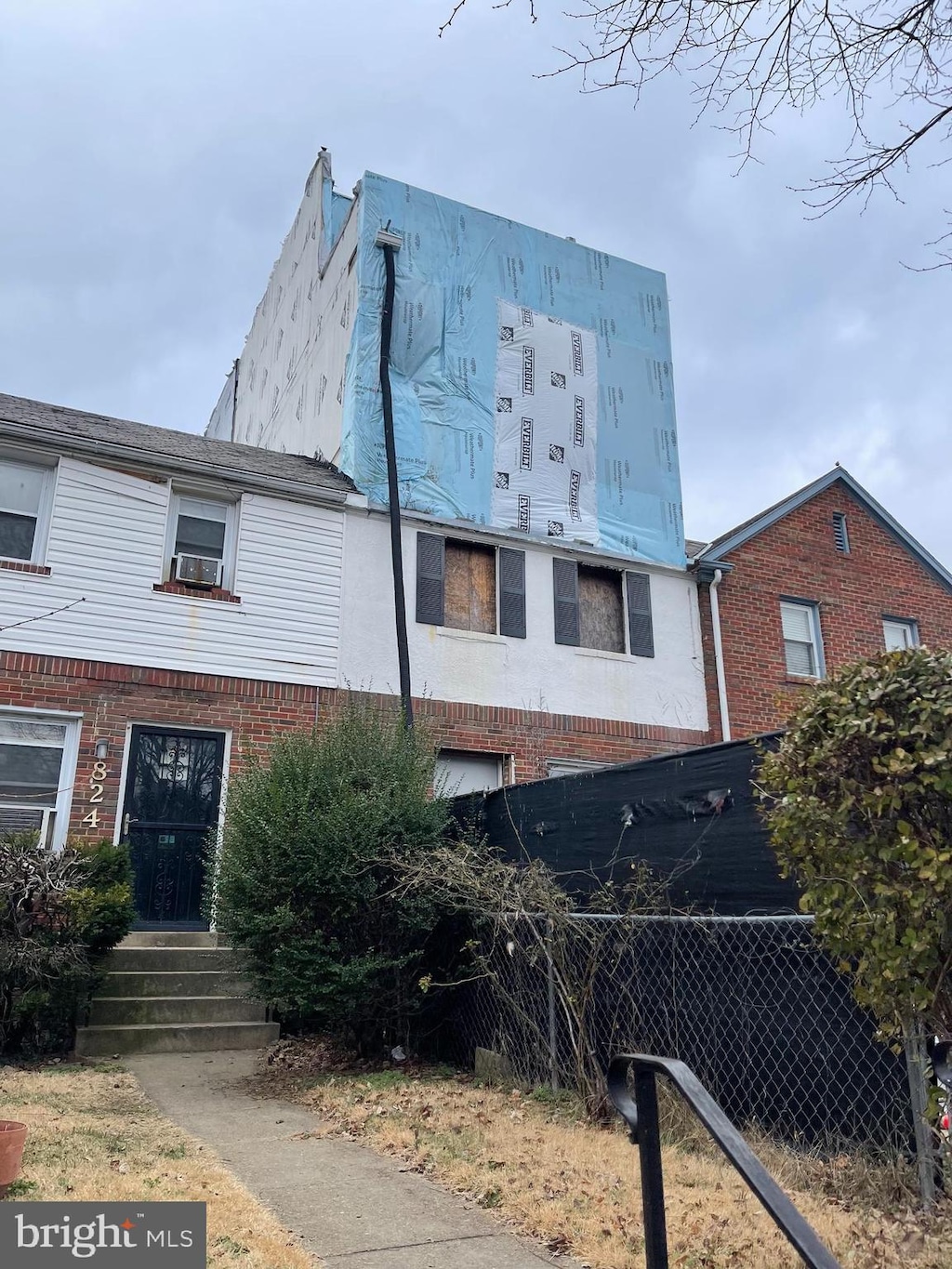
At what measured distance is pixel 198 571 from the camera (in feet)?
38.0

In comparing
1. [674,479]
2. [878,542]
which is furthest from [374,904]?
[878,542]

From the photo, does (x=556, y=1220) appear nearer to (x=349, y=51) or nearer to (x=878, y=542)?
(x=349, y=51)

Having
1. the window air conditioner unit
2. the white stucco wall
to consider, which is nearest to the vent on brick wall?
the white stucco wall

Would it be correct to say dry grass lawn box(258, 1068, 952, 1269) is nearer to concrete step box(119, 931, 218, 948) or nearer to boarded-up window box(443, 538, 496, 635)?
concrete step box(119, 931, 218, 948)

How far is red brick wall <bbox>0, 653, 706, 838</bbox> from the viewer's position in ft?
33.9

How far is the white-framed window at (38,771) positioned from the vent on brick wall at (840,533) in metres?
11.6

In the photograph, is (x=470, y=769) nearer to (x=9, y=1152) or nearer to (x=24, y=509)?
(x=24, y=509)

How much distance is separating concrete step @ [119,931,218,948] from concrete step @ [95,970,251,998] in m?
0.44

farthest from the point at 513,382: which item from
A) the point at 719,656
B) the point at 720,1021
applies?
the point at 720,1021

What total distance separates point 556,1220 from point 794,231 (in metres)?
4.61

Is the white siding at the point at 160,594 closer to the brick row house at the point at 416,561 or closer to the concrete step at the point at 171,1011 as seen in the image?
the brick row house at the point at 416,561

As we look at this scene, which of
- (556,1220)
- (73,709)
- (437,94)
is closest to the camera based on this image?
(556,1220)

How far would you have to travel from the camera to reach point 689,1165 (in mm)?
4652

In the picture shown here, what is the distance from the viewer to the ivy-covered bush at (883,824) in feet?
11.5
